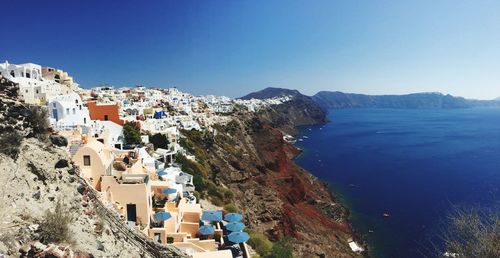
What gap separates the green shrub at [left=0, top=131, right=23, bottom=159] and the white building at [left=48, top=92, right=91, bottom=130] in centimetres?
1803

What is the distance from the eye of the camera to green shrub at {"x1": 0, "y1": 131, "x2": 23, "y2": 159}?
1271cm

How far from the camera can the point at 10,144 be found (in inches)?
508

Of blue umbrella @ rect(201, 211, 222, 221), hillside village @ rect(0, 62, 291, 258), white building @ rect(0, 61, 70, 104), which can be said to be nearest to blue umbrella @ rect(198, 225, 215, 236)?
hillside village @ rect(0, 62, 291, 258)

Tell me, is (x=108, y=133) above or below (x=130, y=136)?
above

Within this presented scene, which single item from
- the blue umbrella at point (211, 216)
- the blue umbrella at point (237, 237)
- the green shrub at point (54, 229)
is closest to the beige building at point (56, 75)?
the blue umbrella at point (211, 216)

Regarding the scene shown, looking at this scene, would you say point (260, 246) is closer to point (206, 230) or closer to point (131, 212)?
point (206, 230)

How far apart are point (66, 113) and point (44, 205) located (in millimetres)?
22161

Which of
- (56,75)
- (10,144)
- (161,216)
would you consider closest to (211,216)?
(161,216)

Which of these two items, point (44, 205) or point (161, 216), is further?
point (161, 216)

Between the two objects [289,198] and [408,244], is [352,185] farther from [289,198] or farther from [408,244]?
[408,244]

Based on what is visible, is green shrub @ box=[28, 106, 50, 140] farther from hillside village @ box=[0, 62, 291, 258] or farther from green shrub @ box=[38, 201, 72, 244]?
green shrub @ box=[38, 201, 72, 244]

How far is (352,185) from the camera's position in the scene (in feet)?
234

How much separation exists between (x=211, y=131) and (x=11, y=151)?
5689cm

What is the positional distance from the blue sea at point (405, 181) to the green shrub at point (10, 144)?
40168mm
